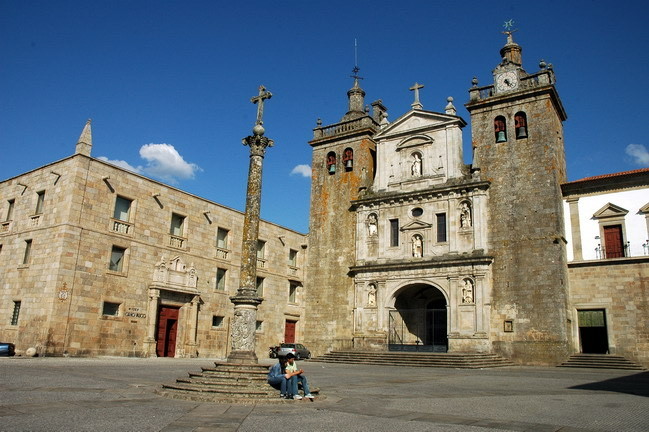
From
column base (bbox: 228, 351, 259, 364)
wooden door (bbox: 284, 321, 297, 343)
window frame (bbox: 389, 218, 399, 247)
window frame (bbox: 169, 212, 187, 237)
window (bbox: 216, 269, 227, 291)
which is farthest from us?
wooden door (bbox: 284, 321, 297, 343)

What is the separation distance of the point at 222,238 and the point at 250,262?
18355 mm

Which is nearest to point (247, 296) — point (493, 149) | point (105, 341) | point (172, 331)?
point (105, 341)

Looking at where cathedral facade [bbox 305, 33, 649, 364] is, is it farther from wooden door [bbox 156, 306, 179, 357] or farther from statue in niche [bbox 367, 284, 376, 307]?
wooden door [bbox 156, 306, 179, 357]

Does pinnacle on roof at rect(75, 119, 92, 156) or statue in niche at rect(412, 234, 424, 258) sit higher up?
pinnacle on roof at rect(75, 119, 92, 156)

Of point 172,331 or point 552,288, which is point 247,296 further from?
point 552,288

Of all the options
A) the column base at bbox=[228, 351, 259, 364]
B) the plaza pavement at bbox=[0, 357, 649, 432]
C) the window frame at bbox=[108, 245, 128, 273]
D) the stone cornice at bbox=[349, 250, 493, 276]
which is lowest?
the plaza pavement at bbox=[0, 357, 649, 432]

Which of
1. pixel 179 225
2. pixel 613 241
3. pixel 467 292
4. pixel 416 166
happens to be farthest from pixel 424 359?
pixel 179 225

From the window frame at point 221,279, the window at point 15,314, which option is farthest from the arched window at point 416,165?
the window at point 15,314

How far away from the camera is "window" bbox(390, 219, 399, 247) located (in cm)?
3115

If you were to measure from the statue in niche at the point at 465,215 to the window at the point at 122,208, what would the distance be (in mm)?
17289

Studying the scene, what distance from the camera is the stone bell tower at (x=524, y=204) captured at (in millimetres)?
25531

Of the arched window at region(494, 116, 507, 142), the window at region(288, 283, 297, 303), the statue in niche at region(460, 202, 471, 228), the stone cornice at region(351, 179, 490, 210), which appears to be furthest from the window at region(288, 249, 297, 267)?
the arched window at region(494, 116, 507, 142)

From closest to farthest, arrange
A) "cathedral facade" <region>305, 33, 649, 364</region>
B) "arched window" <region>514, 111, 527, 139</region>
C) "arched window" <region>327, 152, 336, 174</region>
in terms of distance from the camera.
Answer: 1. "cathedral facade" <region>305, 33, 649, 364</region>
2. "arched window" <region>514, 111, 527, 139</region>
3. "arched window" <region>327, 152, 336, 174</region>

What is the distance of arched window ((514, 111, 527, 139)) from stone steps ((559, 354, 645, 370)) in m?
11.5
